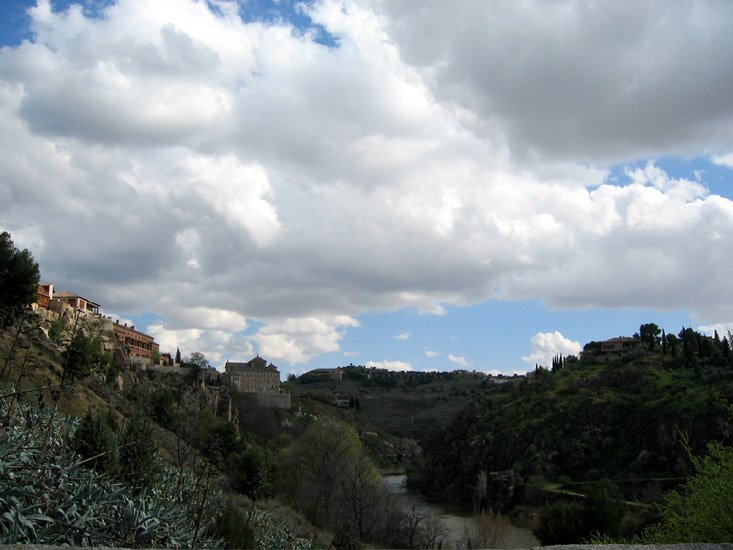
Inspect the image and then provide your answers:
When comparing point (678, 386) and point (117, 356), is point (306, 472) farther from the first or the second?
point (678, 386)

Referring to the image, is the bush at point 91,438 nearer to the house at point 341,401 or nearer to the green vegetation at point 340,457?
the green vegetation at point 340,457

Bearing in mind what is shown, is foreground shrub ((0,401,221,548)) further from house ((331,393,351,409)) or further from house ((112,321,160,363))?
house ((331,393,351,409))

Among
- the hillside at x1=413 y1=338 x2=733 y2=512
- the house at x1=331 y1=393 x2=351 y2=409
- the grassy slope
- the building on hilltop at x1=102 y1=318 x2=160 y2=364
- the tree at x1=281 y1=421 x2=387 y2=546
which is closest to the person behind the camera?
the tree at x1=281 y1=421 x2=387 y2=546

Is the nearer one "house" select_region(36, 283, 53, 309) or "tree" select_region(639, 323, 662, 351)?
"house" select_region(36, 283, 53, 309)

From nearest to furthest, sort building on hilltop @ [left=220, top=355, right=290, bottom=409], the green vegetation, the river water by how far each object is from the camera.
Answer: the green vegetation
the river water
building on hilltop @ [left=220, top=355, right=290, bottom=409]

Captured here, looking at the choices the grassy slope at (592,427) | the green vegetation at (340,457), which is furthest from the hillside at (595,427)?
the green vegetation at (340,457)

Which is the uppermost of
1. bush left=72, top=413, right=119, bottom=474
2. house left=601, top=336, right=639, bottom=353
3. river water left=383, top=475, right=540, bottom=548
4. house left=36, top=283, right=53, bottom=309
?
house left=601, top=336, right=639, bottom=353

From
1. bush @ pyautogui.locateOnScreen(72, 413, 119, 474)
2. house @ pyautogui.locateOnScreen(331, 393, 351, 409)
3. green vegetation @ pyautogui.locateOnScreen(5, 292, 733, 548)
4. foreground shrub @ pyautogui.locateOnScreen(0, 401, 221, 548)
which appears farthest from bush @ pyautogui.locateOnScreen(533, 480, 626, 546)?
house @ pyautogui.locateOnScreen(331, 393, 351, 409)

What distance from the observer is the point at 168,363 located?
382ft

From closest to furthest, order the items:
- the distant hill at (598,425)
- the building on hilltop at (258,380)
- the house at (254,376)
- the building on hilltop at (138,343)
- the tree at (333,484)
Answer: the tree at (333,484) → the distant hill at (598,425) → the building on hilltop at (138,343) → the building on hilltop at (258,380) → the house at (254,376)

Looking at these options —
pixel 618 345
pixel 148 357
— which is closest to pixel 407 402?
pixel 618 345

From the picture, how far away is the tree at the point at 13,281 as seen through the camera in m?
38.3

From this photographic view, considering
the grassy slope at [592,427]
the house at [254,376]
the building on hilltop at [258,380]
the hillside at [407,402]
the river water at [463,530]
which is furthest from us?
the hillside at [407,402]

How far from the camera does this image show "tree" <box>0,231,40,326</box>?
38.3m
